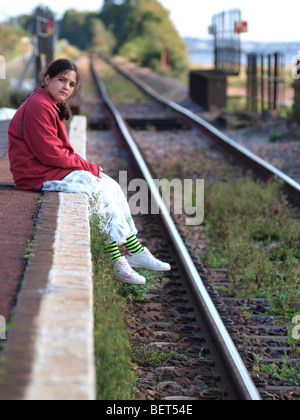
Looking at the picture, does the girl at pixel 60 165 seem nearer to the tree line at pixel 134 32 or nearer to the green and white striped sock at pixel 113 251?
the green and white striped sock at pixel 113 251

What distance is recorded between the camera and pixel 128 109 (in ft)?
53.2

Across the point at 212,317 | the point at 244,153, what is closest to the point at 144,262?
the point at 212,317

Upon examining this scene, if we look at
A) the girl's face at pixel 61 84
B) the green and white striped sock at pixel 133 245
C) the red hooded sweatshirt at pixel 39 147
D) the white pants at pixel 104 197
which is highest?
the girl's face at pixel 61 84

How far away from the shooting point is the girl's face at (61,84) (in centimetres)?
460

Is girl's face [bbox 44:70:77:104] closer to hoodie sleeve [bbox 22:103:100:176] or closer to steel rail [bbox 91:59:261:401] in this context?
hoodie sleeve [bbox 22:103:100:176]

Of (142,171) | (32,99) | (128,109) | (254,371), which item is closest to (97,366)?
(254,371)

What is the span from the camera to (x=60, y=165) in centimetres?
461

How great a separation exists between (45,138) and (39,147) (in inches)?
3.1

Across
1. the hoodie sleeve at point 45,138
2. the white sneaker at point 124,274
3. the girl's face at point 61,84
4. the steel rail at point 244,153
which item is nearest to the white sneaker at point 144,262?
the white sneaker at point 124,274

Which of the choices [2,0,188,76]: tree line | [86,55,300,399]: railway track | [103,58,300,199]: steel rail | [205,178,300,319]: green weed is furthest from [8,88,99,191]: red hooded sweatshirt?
[2,0,188,76]: tree line

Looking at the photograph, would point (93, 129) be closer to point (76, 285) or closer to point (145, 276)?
point (145, 276)

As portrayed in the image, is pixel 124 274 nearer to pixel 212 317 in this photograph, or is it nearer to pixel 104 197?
pixel 104 197

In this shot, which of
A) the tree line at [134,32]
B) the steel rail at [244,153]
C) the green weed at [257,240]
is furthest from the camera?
the tree line at [134,32]

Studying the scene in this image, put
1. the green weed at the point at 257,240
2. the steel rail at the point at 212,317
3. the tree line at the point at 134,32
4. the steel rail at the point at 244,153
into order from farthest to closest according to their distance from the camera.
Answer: the tree line at the point at 134,32 → the steel rail at the point at 244,153 → the green weed at the point at 257,240 → the steel rail at the point at 212,317
